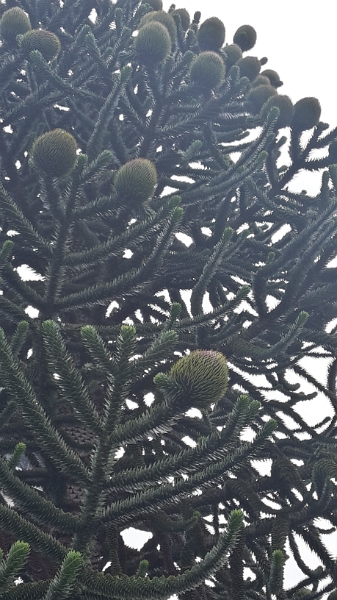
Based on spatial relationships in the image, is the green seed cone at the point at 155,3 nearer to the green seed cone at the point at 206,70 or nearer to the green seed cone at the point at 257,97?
the green seed cone at the point at 257,97

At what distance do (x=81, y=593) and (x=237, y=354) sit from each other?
6.50 feet

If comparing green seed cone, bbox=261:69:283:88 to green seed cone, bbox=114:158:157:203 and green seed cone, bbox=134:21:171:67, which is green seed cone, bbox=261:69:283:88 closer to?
green seed cone, bbox=134:21:171:67

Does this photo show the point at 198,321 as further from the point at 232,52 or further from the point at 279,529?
the point at 232,52

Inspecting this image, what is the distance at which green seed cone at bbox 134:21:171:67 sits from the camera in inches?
171

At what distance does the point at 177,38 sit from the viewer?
18.7ft

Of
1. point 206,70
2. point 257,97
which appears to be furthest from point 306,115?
point 206,70

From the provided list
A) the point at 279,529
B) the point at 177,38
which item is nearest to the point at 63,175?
the point at 279,529

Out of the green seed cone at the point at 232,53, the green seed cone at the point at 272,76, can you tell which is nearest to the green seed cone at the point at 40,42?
the green seed cone at the point at 232,53

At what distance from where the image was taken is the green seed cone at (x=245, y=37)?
6.23 meters

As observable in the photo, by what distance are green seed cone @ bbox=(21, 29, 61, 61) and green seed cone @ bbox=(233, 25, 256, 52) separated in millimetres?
2795

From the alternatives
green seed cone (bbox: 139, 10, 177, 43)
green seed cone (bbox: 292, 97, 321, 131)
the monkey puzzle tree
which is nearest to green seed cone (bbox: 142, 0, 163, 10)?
the monkey puzzle tree

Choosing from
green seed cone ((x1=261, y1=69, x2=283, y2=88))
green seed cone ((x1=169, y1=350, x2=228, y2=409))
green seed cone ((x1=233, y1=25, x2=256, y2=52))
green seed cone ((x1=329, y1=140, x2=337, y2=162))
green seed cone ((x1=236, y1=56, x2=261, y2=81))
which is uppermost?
green seed cone ((x1=233, y1=25, x2=256, y2=52))

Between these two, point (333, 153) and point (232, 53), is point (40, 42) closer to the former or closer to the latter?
point (232, 53)

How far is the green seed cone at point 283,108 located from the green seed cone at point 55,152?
8.84 ft
